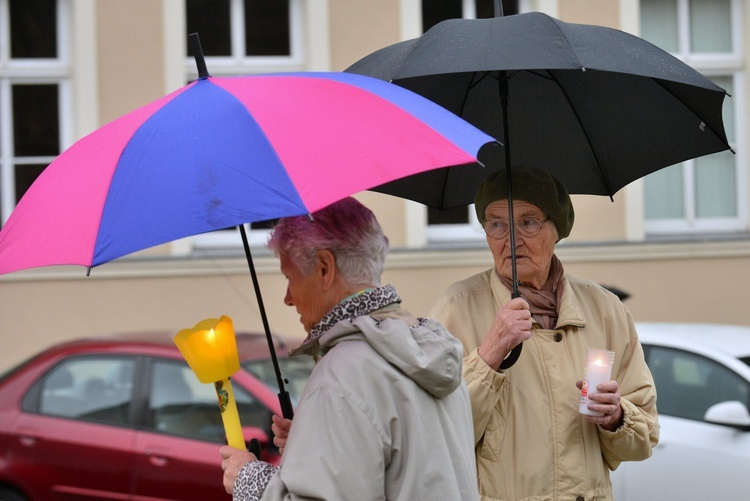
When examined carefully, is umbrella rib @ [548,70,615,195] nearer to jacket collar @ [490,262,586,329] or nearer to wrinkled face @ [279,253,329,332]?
jacket collar @ [490,262,586,329]

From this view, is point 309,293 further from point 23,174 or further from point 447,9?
point 447,9

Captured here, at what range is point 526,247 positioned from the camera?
10.7 feet

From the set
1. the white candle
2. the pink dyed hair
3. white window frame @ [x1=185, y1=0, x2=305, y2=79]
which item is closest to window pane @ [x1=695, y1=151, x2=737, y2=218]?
white window frame @ [x1=185, y1=0, x2=305, y2=79]

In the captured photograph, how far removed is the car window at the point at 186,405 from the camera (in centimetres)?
661

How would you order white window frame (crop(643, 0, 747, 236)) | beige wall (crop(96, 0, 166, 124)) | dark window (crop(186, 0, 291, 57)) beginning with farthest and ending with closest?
white window frame (crop(643, 0, 747, 236)), dark window (crop(186, 0, 291, 57)), beige wall (crop(96, 0, 166, 124))

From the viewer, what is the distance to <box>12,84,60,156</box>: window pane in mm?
11406

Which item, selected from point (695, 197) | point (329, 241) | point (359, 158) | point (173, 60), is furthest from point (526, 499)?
point (695, 197)

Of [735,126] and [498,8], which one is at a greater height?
[735,126]

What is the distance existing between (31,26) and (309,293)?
31.7 feet

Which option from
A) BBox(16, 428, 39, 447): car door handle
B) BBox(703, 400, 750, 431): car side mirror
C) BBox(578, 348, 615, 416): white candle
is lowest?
BBox(16, 428, 39, 447): car door handle

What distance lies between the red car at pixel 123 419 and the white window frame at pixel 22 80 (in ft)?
14.8

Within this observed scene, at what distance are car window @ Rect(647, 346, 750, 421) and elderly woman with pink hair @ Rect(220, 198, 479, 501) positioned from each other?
156 inches

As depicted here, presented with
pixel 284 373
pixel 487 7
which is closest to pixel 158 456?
pixel 284 373

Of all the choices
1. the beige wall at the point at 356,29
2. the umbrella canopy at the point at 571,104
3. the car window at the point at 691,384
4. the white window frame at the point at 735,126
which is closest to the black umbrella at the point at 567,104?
the umbrella canopy at the point at 571,104
